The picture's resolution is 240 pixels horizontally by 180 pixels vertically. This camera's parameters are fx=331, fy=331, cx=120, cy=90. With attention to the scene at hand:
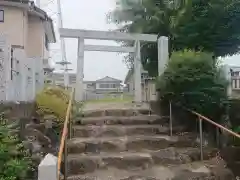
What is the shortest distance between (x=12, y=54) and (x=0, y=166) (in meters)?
2.20

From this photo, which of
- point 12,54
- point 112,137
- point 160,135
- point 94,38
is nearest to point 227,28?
point 94,38

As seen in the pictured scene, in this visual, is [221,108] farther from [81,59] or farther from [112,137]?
[81,59]

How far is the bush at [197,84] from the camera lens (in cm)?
666

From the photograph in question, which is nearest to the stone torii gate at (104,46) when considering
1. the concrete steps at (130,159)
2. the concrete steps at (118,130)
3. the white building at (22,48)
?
the white building at (22,48)

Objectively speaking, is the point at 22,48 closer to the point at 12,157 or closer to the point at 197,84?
the point at 197,84

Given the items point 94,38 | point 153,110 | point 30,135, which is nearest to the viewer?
point 30,135

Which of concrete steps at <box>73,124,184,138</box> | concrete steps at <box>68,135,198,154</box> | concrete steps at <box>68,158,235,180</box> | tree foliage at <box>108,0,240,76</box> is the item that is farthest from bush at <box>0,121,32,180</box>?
tree foliage at <box>108,0,240,76</box>

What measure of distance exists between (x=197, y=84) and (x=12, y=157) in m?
3.81

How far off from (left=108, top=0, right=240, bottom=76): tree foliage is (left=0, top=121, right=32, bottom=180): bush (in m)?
6.93

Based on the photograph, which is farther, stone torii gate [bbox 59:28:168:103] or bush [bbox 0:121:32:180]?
stone torii gate [bbox 59:28:168:103]

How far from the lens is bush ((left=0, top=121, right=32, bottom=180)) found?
4504 mm

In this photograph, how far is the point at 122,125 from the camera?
7.25 metres

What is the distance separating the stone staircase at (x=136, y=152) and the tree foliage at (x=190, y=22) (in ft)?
14.4

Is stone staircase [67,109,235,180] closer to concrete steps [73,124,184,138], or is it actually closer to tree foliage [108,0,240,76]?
concrete steps [73,124,184,138]
